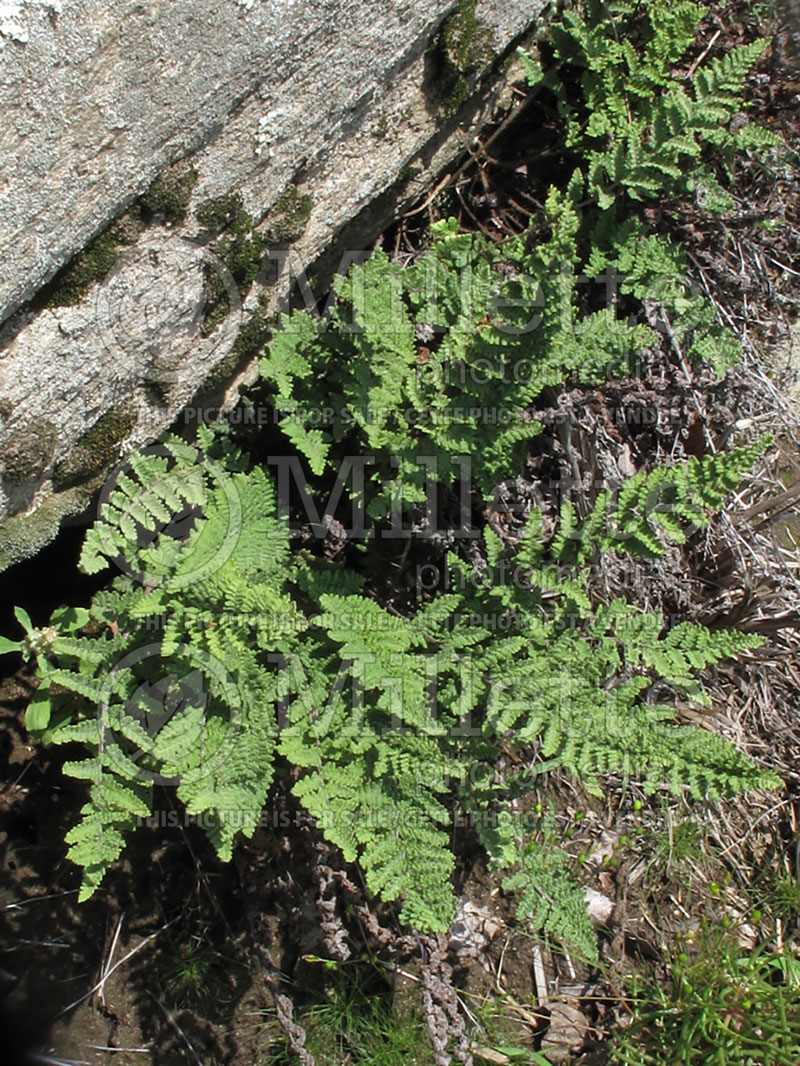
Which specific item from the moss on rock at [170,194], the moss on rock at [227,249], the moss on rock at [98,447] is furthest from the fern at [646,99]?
the moss on rock at [98,447]

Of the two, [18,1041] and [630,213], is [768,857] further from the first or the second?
[18,1041]

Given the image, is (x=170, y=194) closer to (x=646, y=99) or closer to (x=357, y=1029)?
(x=646, y=99)

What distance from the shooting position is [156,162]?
2.55 m

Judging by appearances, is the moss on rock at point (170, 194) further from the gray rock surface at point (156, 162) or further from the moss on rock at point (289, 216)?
the moss on rock at point (289, 216)

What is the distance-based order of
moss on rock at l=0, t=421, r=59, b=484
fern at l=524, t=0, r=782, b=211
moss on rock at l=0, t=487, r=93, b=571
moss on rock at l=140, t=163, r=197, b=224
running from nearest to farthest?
moss on rock at l=140, t=163, r=197, b=224
moss on rock at l=0, t=421, r=59, b=484
moss on rock at l=0, t=487, r=93, b=571
fern at l=524, t=0, r=782, b=211

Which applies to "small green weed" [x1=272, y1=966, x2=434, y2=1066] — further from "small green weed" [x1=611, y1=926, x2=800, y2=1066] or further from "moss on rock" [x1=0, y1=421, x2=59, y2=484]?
"moss on rock" [x1=0, y1=421, x2=59, y2=484]

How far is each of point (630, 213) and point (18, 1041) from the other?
408 centimetres

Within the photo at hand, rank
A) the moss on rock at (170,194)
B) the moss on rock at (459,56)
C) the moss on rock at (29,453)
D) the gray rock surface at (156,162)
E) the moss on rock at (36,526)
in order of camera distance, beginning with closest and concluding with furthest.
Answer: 1. the gray rock surface at (156,162)
2. the moss on rock at (170,194)
3. the moss on rock at (29,453)
4. the moss on rock at (36,526)
5. the moss on rock at (459,56)

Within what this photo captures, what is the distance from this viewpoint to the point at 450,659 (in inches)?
121

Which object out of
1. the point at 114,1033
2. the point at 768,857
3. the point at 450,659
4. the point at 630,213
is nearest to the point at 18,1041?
the point at 114,1033

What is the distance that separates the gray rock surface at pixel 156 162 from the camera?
227cm

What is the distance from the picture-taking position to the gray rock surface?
2.27 metres

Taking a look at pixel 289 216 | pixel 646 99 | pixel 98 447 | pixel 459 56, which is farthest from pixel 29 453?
pixel 646 99

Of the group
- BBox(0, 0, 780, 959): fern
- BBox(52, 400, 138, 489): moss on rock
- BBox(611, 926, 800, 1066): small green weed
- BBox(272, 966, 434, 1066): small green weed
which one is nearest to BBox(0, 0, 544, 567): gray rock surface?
BBox(52, 400, 138, 489): moss on rock
